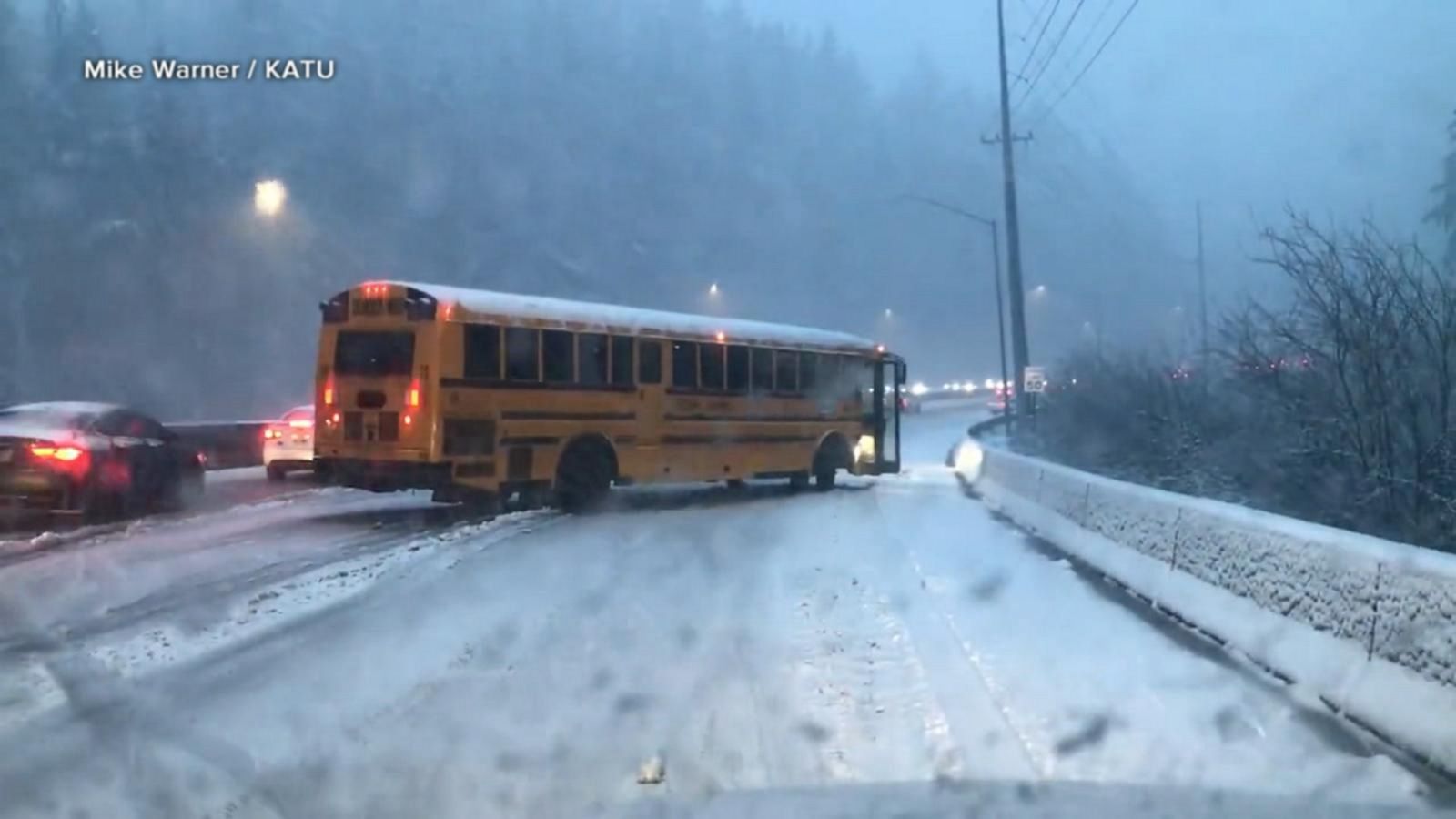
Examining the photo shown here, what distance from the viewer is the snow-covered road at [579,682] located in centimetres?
806

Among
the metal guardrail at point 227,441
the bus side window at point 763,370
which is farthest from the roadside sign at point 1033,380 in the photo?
the metal guardrail at point 227,441

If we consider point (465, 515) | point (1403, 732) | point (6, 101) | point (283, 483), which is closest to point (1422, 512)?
point (1403, 732)

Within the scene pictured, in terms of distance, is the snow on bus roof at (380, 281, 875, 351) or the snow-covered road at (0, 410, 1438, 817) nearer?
the snow-covered road at (0, 410, 1438, 817)

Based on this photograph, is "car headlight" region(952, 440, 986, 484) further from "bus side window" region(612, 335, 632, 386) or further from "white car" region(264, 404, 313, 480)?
"white car" region(264, 404, 313, 480)

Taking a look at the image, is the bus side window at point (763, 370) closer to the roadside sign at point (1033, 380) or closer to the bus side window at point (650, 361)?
the bus side window at point (650, 361)

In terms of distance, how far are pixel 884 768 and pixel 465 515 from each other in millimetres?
15232

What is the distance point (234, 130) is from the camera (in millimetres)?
63938

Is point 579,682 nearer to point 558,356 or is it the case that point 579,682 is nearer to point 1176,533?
point 1176,533

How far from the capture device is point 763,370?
27500mm

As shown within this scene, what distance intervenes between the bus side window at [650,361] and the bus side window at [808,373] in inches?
170

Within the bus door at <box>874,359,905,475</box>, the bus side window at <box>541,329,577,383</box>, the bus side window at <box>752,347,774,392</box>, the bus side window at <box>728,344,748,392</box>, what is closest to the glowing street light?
the bus door at <box>874,359,905,475</box>

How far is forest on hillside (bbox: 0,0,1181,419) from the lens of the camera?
57875mm

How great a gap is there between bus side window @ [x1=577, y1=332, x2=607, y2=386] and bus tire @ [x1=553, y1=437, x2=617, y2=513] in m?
0.84

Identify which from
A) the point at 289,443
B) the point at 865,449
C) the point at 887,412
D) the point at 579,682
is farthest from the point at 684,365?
the point at 579,682
